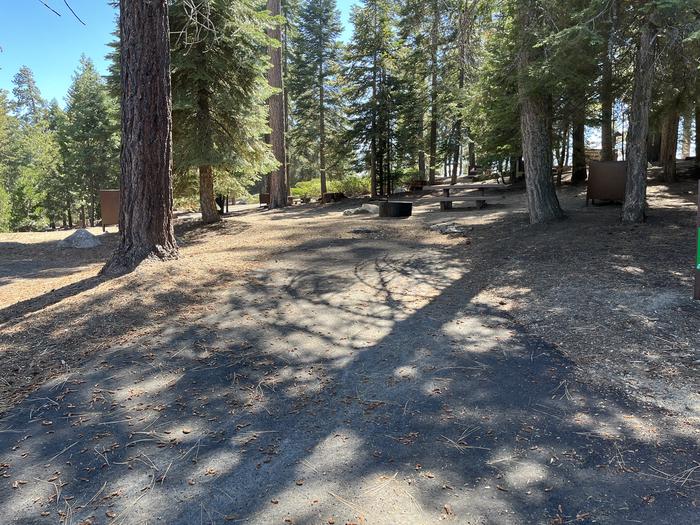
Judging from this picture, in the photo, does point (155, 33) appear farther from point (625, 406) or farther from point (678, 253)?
point (678, 253)

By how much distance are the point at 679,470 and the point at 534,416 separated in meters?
0.78

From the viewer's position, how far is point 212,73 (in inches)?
493

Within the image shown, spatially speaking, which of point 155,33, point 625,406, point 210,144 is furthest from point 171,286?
point 210,144

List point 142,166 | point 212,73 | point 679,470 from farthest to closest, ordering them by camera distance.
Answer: point 212,73, point 142,166, point 679,470

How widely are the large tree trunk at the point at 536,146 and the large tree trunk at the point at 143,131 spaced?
21.6ft

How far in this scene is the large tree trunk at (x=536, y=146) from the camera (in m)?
9.08

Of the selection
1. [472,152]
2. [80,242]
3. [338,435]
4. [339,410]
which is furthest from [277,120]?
[338,435]

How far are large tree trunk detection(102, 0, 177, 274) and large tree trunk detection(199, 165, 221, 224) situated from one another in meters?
7.44

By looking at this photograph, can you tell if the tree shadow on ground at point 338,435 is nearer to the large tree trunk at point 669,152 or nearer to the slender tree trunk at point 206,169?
the slender tree trunk at point 206,169

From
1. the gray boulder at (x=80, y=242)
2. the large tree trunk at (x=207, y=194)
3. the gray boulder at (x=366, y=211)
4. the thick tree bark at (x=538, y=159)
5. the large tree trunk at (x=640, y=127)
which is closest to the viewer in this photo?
the large tree trunk at (x=640, y=127)

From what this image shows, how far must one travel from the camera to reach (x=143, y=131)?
599cm

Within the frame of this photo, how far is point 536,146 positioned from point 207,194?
922cm

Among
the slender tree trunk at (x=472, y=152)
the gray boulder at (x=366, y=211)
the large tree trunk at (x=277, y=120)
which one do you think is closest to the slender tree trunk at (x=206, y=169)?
the gray boulder at (x=366, y=211)

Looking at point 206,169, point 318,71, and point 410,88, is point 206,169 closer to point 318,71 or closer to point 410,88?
point 410,88
